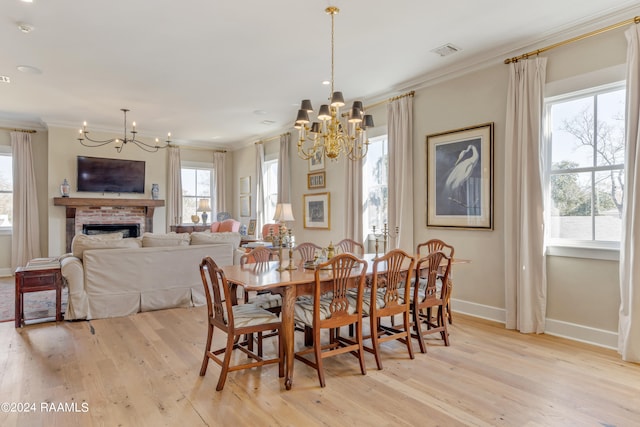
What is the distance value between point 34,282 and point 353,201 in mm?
4088

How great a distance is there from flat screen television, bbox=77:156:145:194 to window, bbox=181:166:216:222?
3.49 feet

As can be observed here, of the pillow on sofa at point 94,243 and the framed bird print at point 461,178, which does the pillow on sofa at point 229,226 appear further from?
the framed bird print at point 461,178

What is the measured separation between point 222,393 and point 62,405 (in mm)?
993

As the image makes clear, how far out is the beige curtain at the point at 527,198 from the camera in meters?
3.76

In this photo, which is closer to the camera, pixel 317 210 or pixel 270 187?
pixel 317 210

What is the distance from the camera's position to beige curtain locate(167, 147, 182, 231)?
8.53 metres

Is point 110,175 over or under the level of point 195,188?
over

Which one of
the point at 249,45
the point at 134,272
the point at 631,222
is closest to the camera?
the point at 631,222

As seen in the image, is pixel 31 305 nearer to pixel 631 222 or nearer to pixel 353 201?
pixel 353 201

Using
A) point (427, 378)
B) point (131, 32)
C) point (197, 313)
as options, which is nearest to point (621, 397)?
point (427, 378)

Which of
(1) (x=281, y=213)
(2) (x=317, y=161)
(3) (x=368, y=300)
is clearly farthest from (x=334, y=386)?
(2) (x=317, y=161)

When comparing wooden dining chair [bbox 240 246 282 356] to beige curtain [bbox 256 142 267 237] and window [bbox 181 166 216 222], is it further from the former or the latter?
window [bbox 181 166 216 222]

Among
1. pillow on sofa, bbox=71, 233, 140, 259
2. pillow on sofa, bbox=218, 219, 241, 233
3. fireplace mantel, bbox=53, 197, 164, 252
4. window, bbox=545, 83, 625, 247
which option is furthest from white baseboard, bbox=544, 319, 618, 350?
fireplace mantel, bbox=53, 197, 164, 252

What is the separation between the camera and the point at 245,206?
8.99 meters
